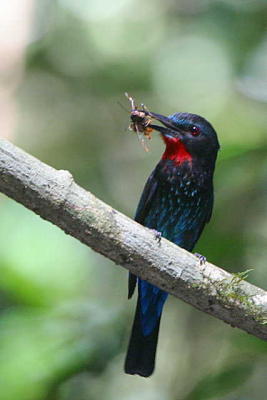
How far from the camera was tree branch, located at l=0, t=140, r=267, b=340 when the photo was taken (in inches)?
115

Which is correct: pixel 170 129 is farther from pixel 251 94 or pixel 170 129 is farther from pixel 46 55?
pixel 46 55

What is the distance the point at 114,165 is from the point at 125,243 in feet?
10.0

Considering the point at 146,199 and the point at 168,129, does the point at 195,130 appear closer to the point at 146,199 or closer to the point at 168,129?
the point at 168,129

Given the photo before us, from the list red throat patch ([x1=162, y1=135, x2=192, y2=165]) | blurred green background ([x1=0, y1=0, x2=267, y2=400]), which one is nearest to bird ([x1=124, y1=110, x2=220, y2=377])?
red throat patch ([x1=162, y1=135, x2=192, y2=165])

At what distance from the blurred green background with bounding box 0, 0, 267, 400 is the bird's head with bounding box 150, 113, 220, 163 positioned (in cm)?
21

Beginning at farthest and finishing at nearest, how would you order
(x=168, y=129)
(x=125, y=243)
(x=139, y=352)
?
(x=168, y=129)
(x=139, y=352)
(x=125, y=243)

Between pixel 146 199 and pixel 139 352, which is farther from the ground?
pixel 146 199

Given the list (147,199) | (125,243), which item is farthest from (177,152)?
(125,243)

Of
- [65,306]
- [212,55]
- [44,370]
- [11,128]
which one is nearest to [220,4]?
[212,55]

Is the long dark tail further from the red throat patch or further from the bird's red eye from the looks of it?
the bird's red eye

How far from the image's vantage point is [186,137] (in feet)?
15.0

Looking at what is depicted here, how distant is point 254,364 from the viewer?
3697 mm

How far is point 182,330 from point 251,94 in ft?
5.29

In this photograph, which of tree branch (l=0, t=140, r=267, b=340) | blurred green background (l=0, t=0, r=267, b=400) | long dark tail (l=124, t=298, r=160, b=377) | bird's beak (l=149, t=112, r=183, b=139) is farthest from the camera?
bird's beak (l=149, t=112, r=183, b=139)
